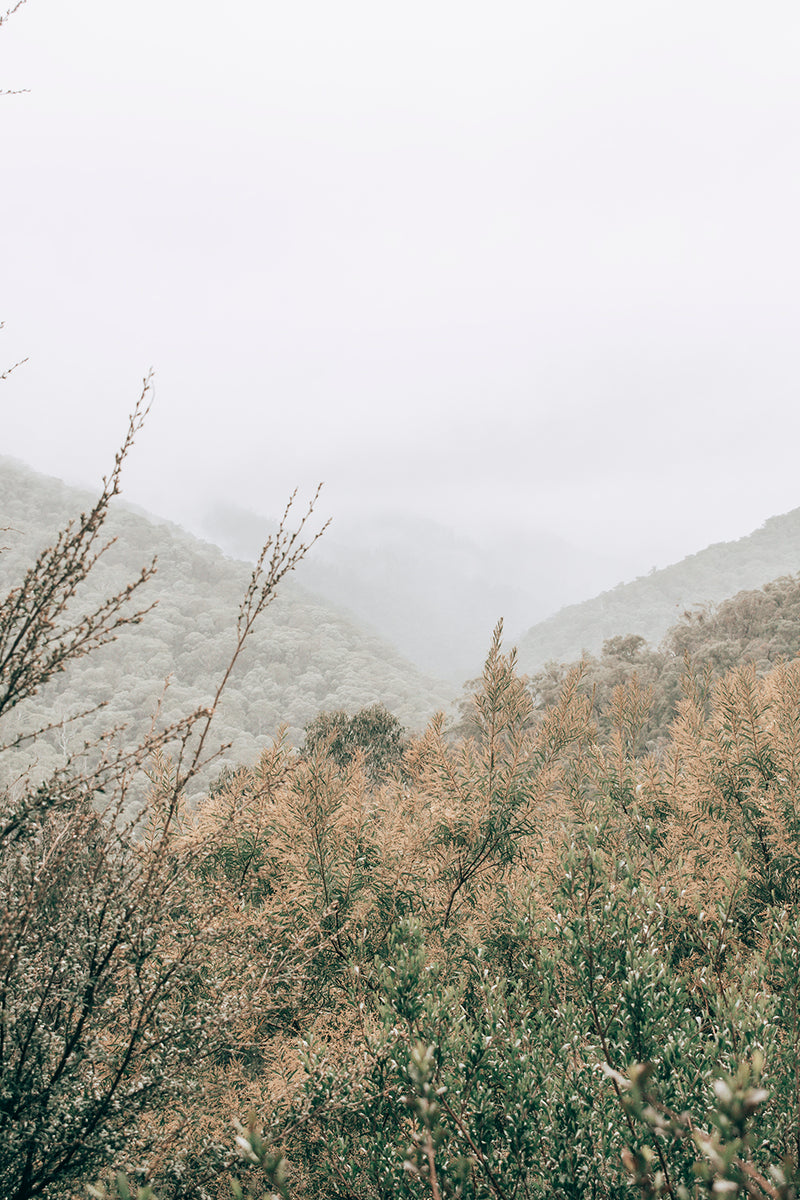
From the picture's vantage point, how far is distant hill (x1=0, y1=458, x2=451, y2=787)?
51.4 meters

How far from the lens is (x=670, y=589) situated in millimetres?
92062

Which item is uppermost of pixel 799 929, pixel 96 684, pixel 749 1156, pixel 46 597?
pixel 46 597

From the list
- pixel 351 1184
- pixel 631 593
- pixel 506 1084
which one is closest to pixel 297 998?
pixel 351 1184

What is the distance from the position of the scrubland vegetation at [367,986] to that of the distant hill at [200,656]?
112ft

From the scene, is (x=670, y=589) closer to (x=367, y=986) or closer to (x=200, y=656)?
(x=200, y=656)

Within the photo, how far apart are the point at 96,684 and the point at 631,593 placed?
7460 centimetres

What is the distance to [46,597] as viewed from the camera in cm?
252

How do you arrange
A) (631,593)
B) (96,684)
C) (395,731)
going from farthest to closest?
(631,593)
(96,684)
(395,731)

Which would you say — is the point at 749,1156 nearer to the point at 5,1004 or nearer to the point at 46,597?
the point at 5,1004

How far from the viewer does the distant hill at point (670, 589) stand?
285 feet

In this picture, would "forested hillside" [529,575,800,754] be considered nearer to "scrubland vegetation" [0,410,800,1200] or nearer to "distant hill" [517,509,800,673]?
"scrubland vegetation" [0,410,800,1200]

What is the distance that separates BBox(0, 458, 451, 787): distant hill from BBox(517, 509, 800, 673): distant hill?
27.3 metres

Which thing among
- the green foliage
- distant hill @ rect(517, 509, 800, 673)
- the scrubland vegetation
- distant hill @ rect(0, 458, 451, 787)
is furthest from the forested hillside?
distant hill @ rect(517, 509, 800, 673)

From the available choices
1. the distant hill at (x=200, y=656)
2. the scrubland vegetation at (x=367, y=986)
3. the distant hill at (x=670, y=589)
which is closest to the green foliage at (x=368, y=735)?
the scrubland vegetation at (x=367, y=986)
